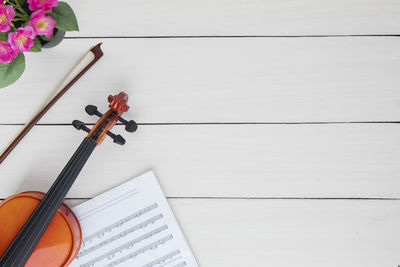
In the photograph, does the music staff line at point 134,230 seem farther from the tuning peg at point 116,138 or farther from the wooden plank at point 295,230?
the tuning peg at point 116,138

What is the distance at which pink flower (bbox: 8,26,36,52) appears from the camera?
0.59 m

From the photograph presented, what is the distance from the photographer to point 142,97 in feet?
2.57

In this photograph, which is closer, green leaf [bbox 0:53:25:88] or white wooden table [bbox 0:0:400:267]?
green leaf [bbox 0:53:25:88]

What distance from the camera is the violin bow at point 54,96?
0.76m

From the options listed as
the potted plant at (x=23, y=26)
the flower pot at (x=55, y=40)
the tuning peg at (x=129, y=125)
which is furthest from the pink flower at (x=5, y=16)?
the tuning peg at (x=129, y=125)

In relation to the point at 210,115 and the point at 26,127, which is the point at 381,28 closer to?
the point at 210,115

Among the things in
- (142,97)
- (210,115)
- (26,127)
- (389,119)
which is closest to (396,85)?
(389,119)

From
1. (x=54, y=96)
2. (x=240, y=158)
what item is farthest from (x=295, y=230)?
(x=54, y=96)

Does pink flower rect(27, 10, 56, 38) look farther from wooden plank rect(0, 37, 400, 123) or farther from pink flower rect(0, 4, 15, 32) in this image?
wooden plank rect(0, 37, 400, 123)

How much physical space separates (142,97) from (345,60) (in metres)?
0.43

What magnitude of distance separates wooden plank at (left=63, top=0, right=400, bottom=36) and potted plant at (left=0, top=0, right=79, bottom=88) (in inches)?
5.5

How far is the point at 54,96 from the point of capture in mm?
782

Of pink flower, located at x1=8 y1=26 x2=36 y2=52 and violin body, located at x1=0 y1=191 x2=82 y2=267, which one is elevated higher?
pink flower, located at x1=8 y1=26 x2=36 y2=52

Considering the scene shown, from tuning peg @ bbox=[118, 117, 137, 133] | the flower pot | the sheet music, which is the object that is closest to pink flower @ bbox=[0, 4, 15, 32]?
the flower pot
